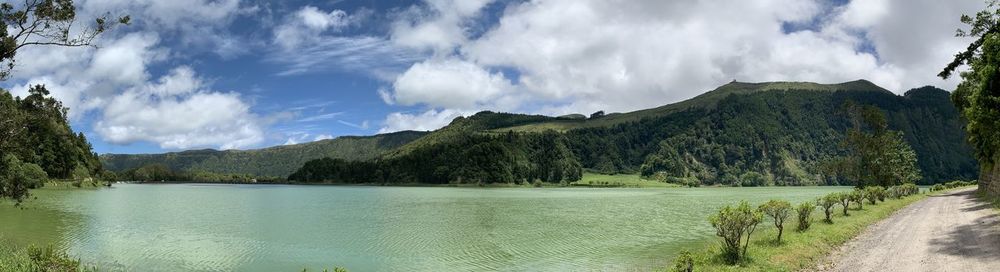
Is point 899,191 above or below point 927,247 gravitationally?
above

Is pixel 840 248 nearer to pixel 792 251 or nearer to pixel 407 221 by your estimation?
pixel 792 251

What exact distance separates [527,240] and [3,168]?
4511cm

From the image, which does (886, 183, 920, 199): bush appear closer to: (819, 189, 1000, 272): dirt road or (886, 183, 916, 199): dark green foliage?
(886, 183, 916, 199): dark green foliage

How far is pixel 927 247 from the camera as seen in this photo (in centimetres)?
2331

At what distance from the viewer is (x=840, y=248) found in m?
26.0

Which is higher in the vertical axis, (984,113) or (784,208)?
(984,113)

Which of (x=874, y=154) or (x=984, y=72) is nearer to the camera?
(x=984, y=72)

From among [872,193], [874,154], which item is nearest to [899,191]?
[872,193]

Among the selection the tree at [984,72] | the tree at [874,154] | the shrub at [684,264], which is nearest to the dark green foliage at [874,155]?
the tree at [874,154]

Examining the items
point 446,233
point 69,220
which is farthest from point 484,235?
point 69,220

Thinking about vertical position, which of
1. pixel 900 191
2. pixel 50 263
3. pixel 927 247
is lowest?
pixel 927 247

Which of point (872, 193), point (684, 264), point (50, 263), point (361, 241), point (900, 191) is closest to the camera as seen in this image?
point (50, 263)

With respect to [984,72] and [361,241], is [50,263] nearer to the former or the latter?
[361,241]

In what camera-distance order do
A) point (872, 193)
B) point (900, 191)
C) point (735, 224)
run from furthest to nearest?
1. point (900, 191)
2. point (872, 193)
3. point (735, 224)
